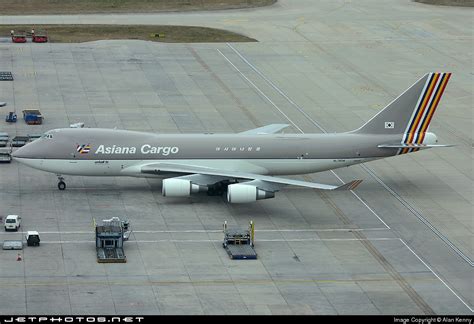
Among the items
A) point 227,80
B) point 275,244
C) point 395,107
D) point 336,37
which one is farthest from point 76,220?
point 336,37

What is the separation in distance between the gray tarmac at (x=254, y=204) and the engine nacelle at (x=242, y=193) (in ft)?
4.14

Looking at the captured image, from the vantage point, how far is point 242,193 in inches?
3118

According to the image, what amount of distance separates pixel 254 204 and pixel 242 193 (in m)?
3.66

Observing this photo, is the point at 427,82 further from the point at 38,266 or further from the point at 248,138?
the point at 38,266

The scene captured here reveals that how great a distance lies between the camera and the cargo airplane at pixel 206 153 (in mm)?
83000

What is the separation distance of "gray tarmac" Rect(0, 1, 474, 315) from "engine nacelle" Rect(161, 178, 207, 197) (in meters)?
1.14

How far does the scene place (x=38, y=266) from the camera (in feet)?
227

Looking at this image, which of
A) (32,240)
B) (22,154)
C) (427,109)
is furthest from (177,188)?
(427,109)

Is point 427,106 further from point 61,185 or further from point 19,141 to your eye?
point 19,141

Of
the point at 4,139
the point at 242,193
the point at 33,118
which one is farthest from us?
the point at 33,118

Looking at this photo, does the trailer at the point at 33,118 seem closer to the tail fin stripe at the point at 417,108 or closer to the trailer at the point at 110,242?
the trailer at the point at 110,242

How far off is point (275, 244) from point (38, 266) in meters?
15.4

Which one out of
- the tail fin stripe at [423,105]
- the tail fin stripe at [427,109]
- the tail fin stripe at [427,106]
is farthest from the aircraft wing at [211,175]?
the tail fin stripe at [427,106]

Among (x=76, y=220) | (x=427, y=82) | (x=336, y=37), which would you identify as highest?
(x=427, y=82)
